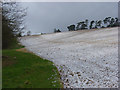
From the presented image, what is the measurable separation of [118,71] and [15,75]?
7.23m

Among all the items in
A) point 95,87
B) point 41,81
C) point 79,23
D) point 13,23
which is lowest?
point 95,87

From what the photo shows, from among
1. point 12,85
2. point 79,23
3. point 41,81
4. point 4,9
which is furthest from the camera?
point 79,23

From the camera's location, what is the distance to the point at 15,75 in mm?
6504

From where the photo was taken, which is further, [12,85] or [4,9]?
[4,9]

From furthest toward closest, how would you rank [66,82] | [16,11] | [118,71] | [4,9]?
[16,11] < [4,9] < [118,71] < [66,82]

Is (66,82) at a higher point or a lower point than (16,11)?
lower

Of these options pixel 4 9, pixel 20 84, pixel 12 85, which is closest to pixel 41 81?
pixel 20 84

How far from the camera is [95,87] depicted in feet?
20.5

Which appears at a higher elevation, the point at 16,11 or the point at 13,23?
the point at 16,11

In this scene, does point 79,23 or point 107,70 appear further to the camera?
point 79,23

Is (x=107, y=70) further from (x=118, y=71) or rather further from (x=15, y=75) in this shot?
(x=15, y=75)

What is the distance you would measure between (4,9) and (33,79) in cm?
714

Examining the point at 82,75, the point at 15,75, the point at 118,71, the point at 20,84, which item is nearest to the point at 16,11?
the point at 15,75

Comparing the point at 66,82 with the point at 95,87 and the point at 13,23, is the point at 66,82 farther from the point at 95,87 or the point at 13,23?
the point at 13,23
